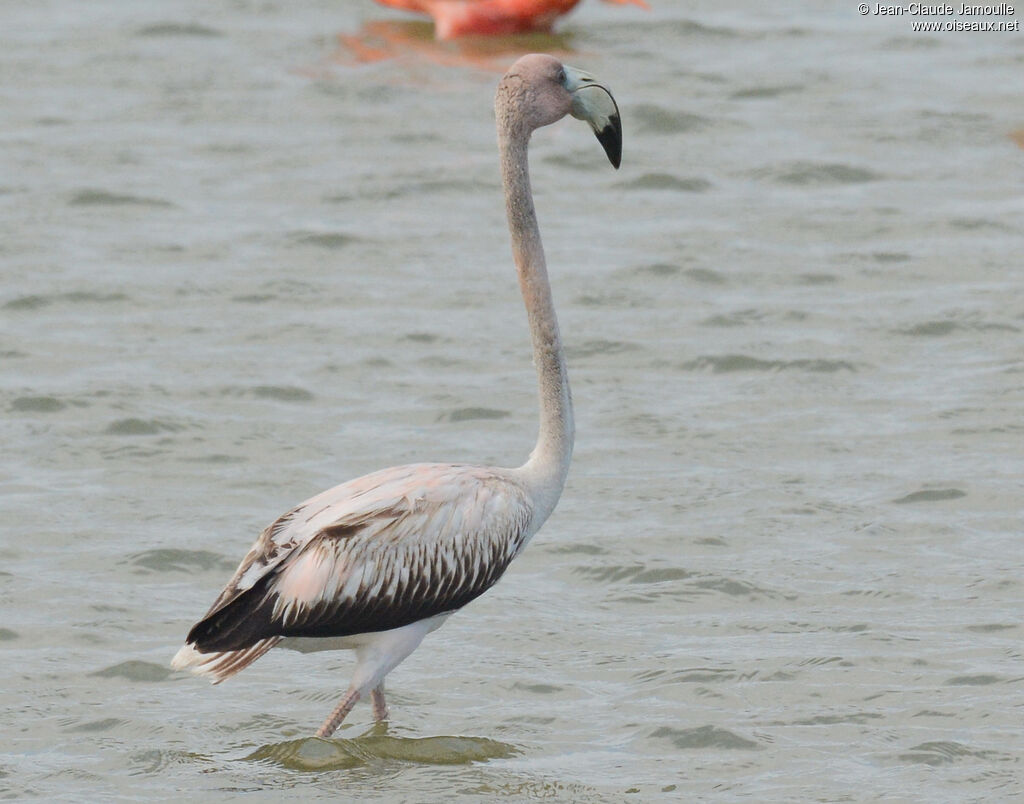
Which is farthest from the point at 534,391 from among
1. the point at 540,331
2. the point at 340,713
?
the point at 340,713

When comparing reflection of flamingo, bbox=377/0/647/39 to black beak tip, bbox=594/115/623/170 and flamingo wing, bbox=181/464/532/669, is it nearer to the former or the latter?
black beak tip, bbox=594/115/623/170

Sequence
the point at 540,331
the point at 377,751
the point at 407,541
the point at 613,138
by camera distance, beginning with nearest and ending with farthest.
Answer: the point at 407,541, the point at 377,751, the point at 613,138, the point at 540,331

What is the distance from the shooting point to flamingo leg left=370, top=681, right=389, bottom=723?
7.86 m

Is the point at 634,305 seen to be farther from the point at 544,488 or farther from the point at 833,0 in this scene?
the point at 833,0

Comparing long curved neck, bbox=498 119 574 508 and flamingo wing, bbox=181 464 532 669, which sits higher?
long curved neck, bbox=498 119 574 508

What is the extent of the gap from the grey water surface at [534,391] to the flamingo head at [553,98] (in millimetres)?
2280

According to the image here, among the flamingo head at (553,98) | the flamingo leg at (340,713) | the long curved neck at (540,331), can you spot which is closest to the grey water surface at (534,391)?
the flamingo leg at (340,713)

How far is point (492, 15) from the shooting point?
18328 millimetres

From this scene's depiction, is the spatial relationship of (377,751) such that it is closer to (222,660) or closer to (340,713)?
(340,713)

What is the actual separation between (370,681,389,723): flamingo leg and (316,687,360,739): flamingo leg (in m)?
0.31

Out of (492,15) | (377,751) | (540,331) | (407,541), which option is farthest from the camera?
(492,15)

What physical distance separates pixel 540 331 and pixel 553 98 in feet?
2.95

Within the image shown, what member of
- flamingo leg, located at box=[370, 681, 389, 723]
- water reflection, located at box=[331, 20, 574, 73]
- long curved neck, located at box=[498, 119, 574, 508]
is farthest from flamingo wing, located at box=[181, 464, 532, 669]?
water reflection, located at box=[331, 20, 574, 73]

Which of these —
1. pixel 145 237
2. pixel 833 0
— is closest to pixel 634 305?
pixel 145 237
